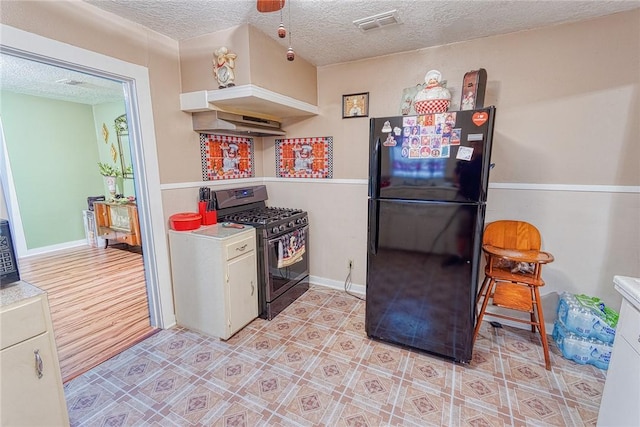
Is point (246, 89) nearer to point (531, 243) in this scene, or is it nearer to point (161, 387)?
point (161, 387)

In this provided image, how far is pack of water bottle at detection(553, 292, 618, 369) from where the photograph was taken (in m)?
2.00

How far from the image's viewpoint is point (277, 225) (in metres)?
2.68

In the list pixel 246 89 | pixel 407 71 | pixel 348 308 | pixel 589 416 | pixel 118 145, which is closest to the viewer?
pixel 589 416

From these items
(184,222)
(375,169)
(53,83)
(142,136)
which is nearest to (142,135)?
(142,136)

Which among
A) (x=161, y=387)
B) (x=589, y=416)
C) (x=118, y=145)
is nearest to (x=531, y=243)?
(x=589, y=416)

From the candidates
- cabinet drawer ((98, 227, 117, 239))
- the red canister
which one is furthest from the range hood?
cabinet drawer ((98, 227, 117, 239))

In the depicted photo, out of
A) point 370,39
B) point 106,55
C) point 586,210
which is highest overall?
point 370,39

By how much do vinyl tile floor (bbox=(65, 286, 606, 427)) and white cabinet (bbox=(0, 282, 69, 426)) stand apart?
0.43 m

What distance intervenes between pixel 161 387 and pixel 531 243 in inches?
114

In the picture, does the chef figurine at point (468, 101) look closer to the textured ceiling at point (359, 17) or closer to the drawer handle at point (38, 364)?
the textured ceiling at point (359, 17)

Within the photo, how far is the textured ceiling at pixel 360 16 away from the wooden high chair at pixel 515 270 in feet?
4.94

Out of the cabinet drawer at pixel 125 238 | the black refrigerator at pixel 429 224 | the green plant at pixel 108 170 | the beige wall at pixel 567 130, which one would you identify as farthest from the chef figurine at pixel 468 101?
the green plant at pixel 108 170

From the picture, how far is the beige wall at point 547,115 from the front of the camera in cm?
200

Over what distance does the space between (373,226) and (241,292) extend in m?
1.24
